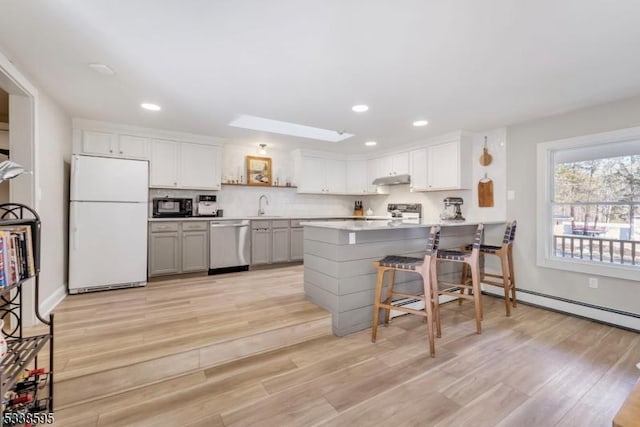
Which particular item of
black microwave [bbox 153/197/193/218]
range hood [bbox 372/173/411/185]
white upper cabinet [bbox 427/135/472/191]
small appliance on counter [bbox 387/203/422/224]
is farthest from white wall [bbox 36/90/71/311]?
white upper cabinet [bbox 427/135/472/191]

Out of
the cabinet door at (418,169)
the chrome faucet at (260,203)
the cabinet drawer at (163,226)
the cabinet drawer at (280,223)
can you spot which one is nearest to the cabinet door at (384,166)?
the cabinet door at (418,169)

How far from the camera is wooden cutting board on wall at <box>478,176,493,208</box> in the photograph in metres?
4.10

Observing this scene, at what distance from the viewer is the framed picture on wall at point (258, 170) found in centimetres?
523

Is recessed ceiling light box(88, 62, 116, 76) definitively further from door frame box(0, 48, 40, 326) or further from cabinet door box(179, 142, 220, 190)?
cabinet door box(179, 142, 220, 190)

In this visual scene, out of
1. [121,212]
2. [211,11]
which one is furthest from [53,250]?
[211,11]

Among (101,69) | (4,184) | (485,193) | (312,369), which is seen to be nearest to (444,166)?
(485,193)

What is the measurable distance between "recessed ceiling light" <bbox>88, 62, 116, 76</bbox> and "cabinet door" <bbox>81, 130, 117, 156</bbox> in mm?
1847

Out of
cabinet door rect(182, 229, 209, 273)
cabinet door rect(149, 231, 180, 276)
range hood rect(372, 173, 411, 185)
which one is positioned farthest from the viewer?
range hood rect(372, 173, 411, 185)

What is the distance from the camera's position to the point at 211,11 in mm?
1674

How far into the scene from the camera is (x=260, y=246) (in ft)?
15.6

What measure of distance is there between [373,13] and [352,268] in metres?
2.01

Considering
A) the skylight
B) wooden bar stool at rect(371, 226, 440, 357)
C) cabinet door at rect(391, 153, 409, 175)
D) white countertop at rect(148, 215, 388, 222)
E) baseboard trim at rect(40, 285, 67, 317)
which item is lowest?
baseboard trim at rect(40, 285, 67, 317)

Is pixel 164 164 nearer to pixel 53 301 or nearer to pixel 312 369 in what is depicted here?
pixel 53 301

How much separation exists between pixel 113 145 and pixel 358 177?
4.13 metres
